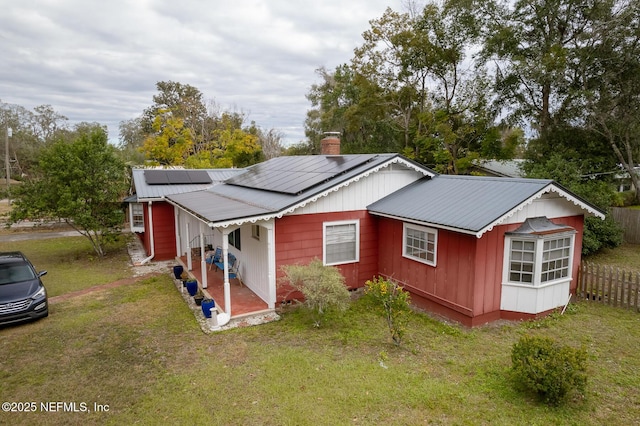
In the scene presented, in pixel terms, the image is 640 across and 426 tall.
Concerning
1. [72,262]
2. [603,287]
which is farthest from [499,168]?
[72,262]

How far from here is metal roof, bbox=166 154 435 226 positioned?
9680mm

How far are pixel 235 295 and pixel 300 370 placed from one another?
4.85 meters

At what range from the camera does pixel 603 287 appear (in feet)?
34.3

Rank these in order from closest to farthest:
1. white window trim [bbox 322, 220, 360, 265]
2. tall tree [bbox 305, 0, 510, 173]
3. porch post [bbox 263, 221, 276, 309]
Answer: porch post [bbox 263, 221, 276, 309] → white window trim [bbox 322, 220, 360, 265] → tall tree [bbox 305, 0, 510, 173]

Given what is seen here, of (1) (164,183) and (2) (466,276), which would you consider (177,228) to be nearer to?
(1) (164,183)

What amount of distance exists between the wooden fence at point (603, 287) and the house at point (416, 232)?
385 mm

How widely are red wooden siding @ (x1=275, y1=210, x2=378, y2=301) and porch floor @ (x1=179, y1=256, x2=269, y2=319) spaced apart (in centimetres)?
81

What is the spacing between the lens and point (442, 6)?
25859mm

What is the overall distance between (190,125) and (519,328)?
35216 millimetres

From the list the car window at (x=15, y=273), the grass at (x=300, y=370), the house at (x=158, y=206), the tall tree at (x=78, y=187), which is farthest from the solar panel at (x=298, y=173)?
the car window at (x=15, y=273)

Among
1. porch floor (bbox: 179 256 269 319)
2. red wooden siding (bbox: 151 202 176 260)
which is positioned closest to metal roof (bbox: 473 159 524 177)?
porch floor (bbox: 179 256 269 319)

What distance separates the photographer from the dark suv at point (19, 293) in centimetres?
899

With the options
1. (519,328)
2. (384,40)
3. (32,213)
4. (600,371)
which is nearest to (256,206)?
(519,328)

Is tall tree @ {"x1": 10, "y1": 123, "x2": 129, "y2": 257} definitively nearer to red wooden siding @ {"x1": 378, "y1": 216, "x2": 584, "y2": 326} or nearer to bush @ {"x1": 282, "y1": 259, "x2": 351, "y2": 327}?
bush @ {"x1": 282, "y1": 259, "x2": 351, "y2": 327}
